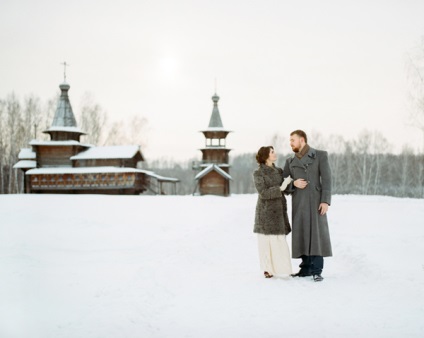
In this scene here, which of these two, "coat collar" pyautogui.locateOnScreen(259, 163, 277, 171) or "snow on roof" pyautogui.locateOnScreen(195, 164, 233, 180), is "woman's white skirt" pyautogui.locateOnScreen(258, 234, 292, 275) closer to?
"coat collar" pyautogui.locateOnScreen(259, 163, 277, 171)

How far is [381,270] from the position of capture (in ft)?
20.2

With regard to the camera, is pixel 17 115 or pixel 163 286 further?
pixel 17 115

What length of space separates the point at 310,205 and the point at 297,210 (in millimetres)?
212

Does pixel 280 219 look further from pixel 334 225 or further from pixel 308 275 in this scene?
pixel 334 225

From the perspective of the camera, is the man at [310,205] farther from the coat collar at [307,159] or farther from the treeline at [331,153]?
the treeline at [331,153]

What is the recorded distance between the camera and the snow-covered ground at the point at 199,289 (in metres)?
3.79

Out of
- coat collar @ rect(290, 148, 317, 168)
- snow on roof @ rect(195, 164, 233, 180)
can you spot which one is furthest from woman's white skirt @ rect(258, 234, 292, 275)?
snow on roof @ rect(195, 164, 233, 180)

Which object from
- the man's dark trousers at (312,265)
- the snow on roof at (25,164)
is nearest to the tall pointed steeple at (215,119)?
the snow on roof at (25,164)

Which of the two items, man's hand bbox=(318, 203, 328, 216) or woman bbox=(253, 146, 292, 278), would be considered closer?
man's hand bbox=(318, 203, 328, 216)

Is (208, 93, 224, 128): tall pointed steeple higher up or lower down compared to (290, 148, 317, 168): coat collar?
higher up

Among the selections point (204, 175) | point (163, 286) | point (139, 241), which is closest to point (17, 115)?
point (204, 175)

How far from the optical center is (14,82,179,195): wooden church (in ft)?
105

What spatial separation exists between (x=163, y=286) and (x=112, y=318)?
59.2 inches

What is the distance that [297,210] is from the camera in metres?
6.17
